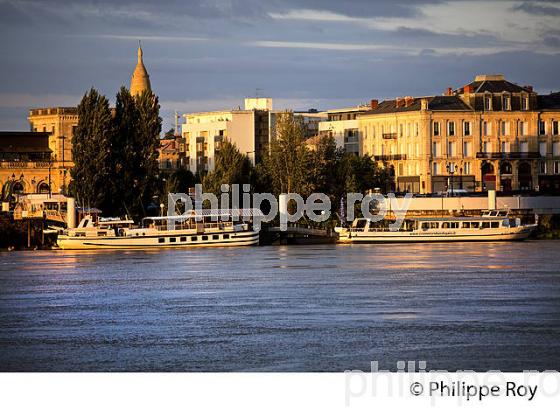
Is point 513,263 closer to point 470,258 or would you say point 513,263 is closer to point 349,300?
point 470,258

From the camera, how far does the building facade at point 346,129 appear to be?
2739 inches

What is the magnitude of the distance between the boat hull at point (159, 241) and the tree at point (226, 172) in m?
4.46

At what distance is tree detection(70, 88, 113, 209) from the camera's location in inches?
1961

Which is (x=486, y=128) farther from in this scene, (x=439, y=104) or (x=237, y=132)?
(x=237, y=132)

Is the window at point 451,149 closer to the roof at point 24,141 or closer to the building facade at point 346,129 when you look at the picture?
the building facade at point 346,129

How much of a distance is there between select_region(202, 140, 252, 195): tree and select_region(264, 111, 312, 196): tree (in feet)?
3.60

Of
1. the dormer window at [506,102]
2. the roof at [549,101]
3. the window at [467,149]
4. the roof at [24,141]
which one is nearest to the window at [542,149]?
the roof at [549,101]

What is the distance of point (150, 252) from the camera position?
47406 millimetres

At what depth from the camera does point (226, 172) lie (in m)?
54.9

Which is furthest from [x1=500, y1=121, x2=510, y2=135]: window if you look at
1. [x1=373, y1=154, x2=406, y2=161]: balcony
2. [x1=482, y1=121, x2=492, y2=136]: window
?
[x1=373, y1=154, x2=406, y2=161]: balcony

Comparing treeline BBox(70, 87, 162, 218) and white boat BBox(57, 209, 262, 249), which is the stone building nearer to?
treeline BBox(70, 87, 162, 218)

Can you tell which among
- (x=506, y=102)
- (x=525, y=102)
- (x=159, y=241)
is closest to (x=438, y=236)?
(x=159, y=241)

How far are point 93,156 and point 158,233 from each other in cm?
325
